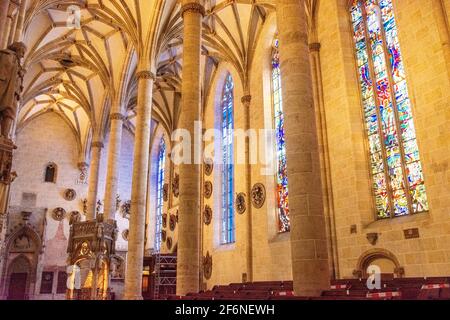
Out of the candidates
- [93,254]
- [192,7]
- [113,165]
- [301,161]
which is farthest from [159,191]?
[301,161]

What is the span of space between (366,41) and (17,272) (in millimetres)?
24052

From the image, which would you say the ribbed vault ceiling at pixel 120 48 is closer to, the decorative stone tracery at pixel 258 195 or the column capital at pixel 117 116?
the column capital at pixel 117 116

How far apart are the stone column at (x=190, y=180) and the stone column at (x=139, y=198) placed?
4843 millimetres

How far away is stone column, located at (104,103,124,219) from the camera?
730 inches

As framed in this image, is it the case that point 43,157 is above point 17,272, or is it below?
above

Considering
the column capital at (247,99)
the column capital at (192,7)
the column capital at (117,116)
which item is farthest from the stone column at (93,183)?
the column capital at (192,7)

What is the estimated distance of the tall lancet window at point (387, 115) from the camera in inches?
426

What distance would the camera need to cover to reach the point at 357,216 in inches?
453

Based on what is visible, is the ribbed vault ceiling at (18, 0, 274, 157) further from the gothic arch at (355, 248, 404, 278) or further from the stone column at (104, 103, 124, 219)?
the gothic arch at (355, 248, 404, 278)

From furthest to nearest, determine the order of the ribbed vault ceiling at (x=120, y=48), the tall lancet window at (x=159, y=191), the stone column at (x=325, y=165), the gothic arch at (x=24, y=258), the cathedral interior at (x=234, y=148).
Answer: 1. the tall lancet window at (x=159, y=191)
2. the gothic arch at (x=24, y=258)
3. the ribbed vault ceiling at (x=120, y=48)
4. the stone column at (x=325, y=165)
5. the cathedral interior at (x=234, y=148)

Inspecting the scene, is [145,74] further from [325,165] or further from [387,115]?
[387,115]

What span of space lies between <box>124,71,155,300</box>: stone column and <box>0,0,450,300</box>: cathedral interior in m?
0.06

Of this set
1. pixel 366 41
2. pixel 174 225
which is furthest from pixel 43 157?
pixel 366 41
